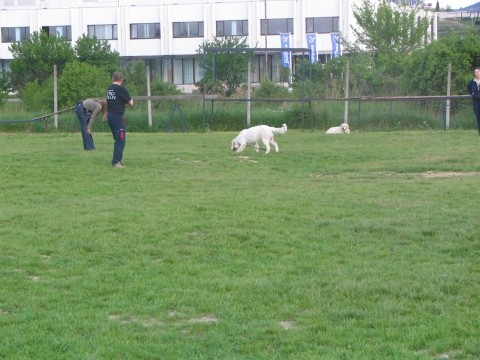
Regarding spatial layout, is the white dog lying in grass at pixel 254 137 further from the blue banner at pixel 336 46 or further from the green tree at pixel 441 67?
the blue banner at pixel 336 46

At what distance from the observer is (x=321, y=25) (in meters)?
74.2

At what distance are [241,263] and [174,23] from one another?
226ft

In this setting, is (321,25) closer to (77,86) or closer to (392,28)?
(392,28)

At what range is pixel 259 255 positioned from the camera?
9531 mm

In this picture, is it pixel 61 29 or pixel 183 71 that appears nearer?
pixel 61 29

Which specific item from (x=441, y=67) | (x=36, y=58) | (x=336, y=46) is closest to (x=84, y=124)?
(x=441, y=67)

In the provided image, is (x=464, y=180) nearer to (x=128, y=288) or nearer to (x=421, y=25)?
(x=128, y=288)

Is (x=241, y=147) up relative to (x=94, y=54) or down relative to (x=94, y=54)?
down

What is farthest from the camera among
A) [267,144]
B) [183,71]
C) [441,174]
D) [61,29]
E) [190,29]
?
[183,71]

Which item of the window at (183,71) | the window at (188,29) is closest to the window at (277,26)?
the window at (188,29)

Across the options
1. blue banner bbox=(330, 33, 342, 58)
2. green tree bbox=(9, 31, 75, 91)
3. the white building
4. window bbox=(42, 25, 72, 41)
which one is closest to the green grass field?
green tree bbox=(9, 31, 75, 91)

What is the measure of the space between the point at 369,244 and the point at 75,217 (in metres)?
3.99

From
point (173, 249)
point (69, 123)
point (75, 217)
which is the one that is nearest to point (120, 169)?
point (75, 217)

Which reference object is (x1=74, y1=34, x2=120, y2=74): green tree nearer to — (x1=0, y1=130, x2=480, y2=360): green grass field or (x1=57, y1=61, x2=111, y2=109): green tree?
(x1=57, y1=61, x2=111, y2=109): green tree
